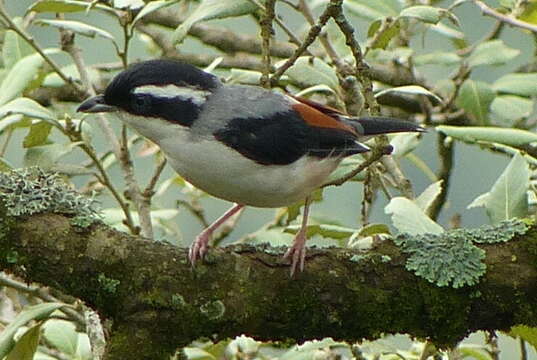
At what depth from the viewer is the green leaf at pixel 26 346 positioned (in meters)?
3.30

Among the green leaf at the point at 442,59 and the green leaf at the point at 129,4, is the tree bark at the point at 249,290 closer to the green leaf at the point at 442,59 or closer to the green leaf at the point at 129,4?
the green leaf at the point at 129,4

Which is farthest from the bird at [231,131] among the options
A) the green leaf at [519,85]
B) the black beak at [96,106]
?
the green leaf at [519,85]

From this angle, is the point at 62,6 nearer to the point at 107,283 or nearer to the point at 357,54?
the point at 357,54

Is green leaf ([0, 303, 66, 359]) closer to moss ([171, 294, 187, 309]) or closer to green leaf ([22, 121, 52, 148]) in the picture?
moss ([171, 294, 187, 309])

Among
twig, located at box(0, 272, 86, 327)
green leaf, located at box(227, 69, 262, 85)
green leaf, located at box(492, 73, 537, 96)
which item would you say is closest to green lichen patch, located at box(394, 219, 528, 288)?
green leaf, located at box(227, 69, 262, 85)

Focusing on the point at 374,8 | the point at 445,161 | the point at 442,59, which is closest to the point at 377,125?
the point at 374,8

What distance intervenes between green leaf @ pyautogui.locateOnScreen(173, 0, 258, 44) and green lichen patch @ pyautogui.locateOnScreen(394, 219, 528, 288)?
1275 mm

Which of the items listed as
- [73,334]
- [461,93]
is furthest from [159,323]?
[461,93]

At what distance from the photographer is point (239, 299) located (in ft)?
9.36

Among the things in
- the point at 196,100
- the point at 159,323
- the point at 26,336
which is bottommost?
the point at 26,336

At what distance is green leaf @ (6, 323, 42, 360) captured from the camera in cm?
330

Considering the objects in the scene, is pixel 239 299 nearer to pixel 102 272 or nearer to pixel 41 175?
pixel 102 272

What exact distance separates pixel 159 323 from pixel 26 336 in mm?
736

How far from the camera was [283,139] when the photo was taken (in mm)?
3330
